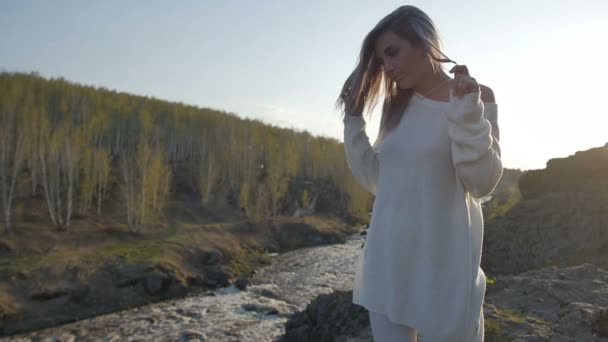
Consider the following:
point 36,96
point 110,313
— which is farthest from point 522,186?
point 36,96

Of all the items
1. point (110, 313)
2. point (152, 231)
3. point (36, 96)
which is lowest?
point (110, 313)

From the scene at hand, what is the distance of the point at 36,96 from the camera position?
4506 centimetres

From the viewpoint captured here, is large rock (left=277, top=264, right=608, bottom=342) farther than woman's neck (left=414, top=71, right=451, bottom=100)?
Yes

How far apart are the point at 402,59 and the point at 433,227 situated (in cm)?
63

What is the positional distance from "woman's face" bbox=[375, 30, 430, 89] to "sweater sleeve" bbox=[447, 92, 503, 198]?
27 centimetres

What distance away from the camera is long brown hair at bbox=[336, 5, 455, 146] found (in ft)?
5.06

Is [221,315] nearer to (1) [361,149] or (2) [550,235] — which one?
(2) [550,235]

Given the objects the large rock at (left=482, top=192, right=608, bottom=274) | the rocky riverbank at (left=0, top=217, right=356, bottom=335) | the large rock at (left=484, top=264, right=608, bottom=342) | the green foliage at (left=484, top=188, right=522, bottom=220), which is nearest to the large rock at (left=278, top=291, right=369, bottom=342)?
the large rock at (left=484, top=264, right=608, bottom=342)

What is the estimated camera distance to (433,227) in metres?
1.47

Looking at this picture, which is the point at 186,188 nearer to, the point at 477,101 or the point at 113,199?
the point at 113,199

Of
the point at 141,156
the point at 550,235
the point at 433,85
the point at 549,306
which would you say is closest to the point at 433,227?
the point at 433,85

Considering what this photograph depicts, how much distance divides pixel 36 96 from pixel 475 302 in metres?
53.1

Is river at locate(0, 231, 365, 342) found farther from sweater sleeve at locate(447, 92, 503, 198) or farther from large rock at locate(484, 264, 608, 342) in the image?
sweater sleeve at locate(447, 92, 503, 198)

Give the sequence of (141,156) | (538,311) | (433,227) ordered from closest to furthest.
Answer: (433,227) < (538,311) < (141,156)
